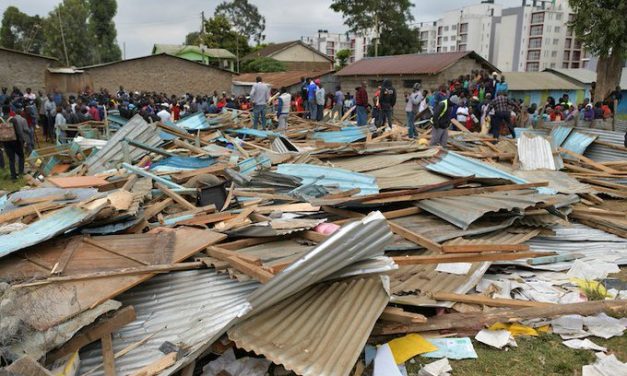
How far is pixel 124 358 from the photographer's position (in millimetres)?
3307

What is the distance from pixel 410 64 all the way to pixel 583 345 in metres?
22.0

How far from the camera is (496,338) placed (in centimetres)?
378

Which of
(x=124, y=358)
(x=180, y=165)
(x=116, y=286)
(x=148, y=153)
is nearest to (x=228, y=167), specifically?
(x=180, y=165)

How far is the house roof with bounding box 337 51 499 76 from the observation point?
73.1 ft

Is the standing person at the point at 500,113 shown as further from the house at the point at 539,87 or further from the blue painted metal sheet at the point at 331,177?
the house at the point at 539,87

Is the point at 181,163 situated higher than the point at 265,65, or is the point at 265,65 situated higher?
the point at 265,65

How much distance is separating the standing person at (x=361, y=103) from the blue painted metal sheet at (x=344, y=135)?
2202 millimetres

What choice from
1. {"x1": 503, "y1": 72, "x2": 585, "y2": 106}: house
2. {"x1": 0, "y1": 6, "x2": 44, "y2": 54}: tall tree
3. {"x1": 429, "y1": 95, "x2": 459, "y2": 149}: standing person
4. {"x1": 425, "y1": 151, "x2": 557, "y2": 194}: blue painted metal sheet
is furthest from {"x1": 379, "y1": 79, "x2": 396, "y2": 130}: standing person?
{"x1": 0, "y1": 6, "x2": 44, "y2": 54}: tall tree

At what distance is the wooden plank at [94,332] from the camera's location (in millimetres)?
3201

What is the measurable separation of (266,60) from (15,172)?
34143 mm

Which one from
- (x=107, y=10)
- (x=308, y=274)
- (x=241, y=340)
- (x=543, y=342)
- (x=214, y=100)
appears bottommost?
(x=543, y=342)

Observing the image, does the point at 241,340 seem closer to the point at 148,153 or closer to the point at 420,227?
the point at 420,227

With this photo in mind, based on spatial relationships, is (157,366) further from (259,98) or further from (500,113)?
(259,98)

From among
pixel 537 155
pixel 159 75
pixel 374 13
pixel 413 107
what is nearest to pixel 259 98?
pixel 413 107
